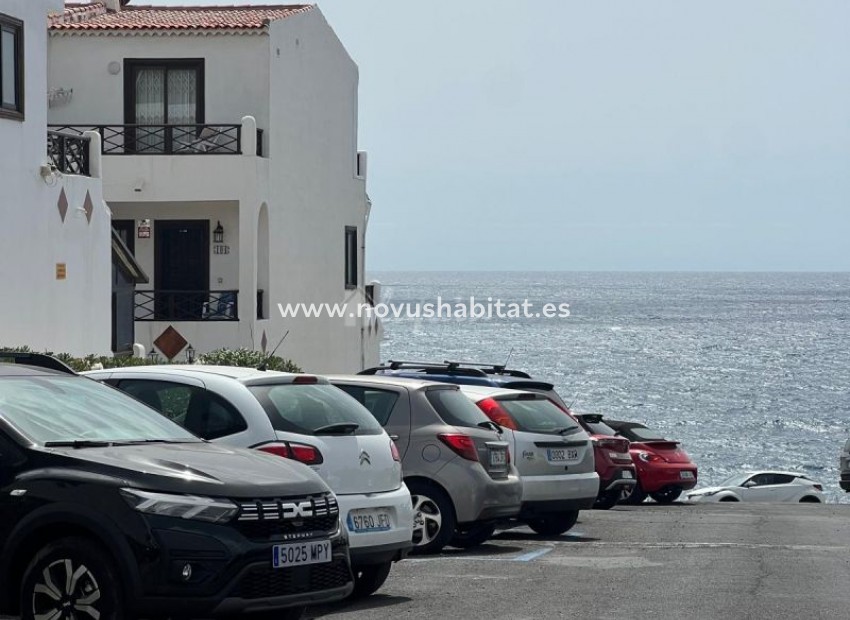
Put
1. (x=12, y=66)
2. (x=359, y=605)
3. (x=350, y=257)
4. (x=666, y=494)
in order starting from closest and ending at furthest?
1. (x=359, y=605)
2. (x=12, y=66)
3. (x=666, y=494)
4. (x=350, y=257)

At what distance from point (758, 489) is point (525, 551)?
23759 millimetres

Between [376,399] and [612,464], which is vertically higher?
[376,399]

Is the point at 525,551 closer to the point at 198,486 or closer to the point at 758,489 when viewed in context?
the point at 198,486

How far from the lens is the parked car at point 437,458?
13992 millimetres

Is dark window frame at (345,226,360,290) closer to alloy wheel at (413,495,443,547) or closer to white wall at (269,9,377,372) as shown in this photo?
white wall at (269,9,377,372)

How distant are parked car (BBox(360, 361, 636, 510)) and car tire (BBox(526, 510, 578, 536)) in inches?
44.6

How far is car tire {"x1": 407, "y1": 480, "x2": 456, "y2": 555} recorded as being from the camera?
46.0ft

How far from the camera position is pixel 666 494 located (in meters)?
29.0

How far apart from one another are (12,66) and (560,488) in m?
10.4

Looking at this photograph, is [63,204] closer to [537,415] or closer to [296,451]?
[537,415]

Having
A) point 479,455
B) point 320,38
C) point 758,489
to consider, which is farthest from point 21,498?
point 758,489

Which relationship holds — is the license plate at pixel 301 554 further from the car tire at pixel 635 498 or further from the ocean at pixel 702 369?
the ocean at pixel 702 369

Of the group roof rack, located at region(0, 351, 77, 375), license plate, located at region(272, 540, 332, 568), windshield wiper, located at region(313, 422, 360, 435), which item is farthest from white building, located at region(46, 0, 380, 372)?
license plate, located at region(272, 540, 332, 568)

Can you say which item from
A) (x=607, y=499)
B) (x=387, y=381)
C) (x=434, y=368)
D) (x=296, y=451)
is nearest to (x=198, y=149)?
(x=607, y=499)
